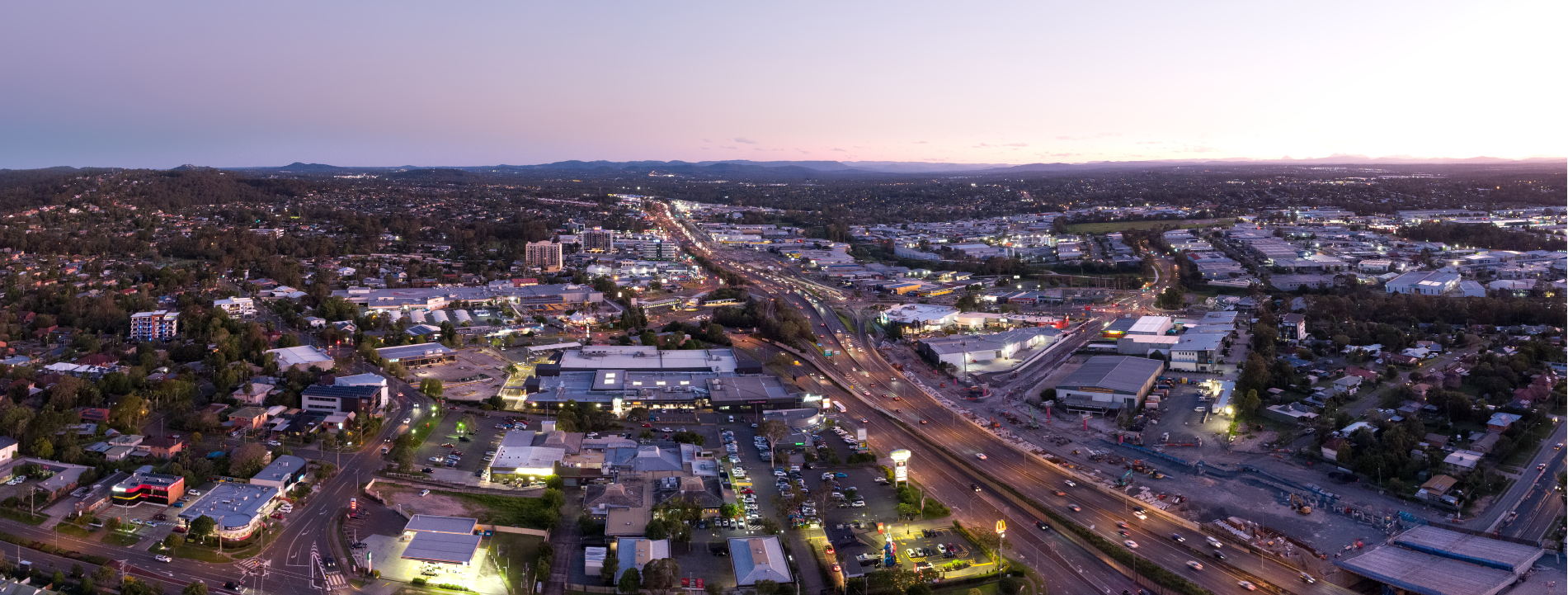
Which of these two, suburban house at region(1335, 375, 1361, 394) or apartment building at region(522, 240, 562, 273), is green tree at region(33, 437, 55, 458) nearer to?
suburban house at region(1335, 375, 1361, 394)

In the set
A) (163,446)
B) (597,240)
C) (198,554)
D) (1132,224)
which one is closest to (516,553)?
(198,554)

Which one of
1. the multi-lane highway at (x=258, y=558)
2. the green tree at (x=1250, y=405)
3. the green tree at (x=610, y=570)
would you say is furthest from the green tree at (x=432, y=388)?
A: the green tree at (x=1250, y=405)

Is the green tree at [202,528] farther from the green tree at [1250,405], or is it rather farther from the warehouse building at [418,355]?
the green tree at [1250,405]

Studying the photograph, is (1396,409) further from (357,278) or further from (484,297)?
(357,278)

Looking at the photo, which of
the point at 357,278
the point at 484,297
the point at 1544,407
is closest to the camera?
the point at 1544,407

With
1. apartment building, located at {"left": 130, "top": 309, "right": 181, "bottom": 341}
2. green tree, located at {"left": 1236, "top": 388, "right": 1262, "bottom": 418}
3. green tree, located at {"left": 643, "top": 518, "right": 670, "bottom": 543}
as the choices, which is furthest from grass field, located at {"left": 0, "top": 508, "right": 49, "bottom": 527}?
green tree, located at {"left": 1236, "top": 388, "right": 1262, "bottom": 418}

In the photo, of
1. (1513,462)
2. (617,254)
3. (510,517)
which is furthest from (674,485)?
(617,254)
